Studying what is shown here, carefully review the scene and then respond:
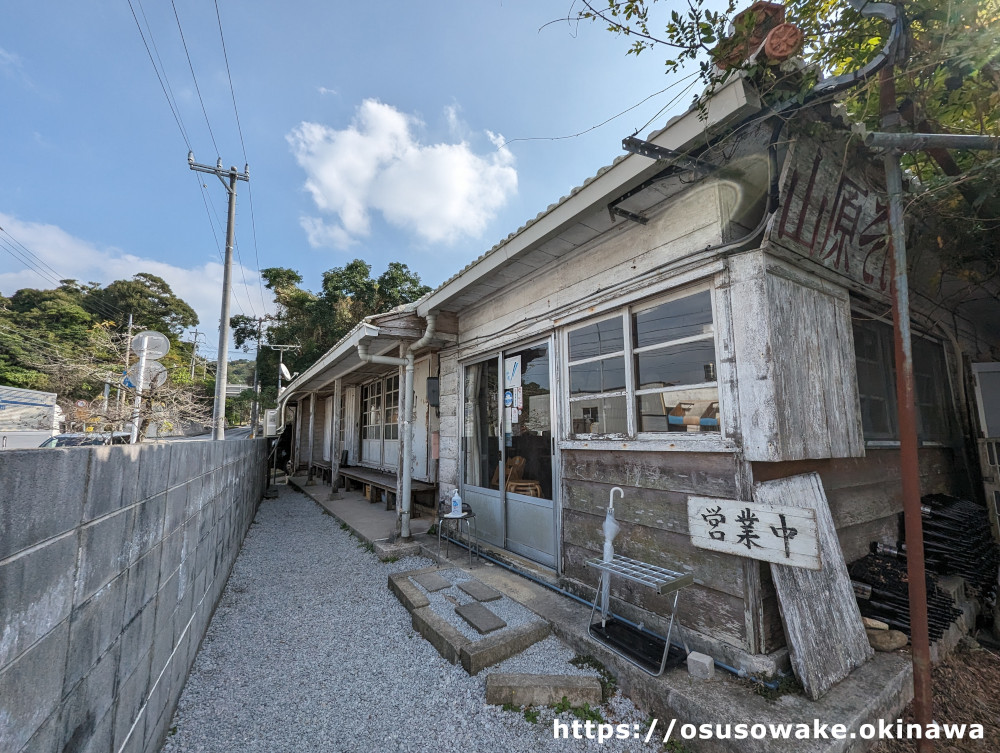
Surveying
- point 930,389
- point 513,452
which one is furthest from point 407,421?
point 930,389

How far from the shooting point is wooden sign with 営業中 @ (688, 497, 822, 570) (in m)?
2.21

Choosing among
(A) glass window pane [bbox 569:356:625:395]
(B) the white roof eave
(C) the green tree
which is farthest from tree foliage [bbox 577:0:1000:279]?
(C) the green tree

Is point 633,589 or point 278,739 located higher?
point 633,589

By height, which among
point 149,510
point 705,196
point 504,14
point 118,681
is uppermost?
point 504,14

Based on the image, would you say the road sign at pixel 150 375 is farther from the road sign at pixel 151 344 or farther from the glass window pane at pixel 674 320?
the glass window pane at pixel 674 320

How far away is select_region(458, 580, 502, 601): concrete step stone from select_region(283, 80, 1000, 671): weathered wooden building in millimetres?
579

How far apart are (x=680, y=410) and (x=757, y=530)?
2.83ft

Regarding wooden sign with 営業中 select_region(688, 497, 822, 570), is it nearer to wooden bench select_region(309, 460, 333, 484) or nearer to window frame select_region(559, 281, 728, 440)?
window frame select_region(559, 281, 728, 440)

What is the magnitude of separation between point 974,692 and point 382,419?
9192mm

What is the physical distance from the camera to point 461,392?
5414 millimetres

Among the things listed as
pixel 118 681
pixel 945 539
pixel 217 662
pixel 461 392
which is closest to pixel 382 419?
pixel 461 392

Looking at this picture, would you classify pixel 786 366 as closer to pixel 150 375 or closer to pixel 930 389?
pixel 930 389

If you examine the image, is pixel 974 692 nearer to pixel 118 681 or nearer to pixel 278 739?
pixel 278 739

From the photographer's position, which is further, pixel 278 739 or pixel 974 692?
pixel 974 692
